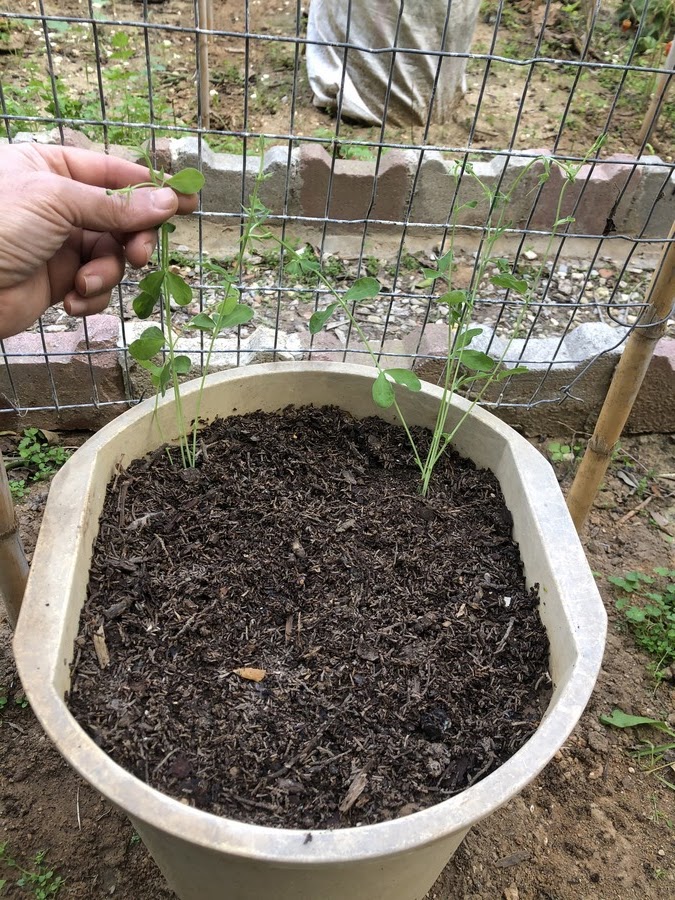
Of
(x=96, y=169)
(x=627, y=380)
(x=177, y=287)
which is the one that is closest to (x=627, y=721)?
(x=627, y=380)

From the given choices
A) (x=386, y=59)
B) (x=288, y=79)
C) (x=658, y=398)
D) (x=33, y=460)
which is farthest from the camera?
(x=288, y=79)

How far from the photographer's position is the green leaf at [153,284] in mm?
1167

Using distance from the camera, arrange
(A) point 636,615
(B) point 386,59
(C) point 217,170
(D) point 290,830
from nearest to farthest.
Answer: (D) point 290,830 → (A) point 636,615 → (C) point 217,170 → (B) point 386,59

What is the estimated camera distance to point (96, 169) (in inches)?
48.9

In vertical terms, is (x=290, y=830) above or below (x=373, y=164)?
above

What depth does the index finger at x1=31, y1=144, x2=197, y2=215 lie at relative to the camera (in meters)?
1.21

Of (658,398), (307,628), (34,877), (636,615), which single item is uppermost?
(307,628)

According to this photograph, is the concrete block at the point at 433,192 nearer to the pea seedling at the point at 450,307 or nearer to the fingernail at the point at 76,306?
the pea seedling at the point at 450,307

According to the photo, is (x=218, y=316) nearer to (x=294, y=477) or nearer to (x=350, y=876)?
(x=294, y=477)

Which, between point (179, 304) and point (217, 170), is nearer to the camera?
point (179, 304)

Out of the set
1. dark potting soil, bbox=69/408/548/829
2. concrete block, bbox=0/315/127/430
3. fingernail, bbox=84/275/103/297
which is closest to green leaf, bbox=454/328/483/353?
dark potting soil, bbox=69/408/548/829

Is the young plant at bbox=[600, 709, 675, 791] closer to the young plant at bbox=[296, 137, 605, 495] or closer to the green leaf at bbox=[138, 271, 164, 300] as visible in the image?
the young plant at bbox=[296, 137, 605, 495]

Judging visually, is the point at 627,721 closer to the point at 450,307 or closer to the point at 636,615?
the point at 636,615

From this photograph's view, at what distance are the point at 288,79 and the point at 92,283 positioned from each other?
3562 millimetres
